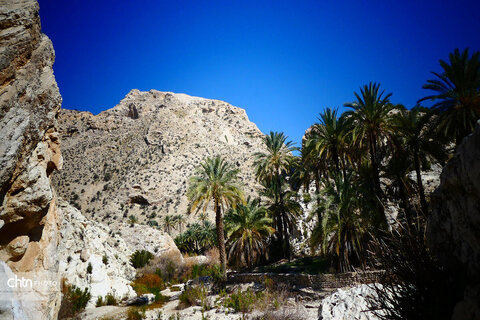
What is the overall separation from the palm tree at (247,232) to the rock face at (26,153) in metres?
21.5

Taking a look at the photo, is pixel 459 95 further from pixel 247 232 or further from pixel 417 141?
pixel 247 232

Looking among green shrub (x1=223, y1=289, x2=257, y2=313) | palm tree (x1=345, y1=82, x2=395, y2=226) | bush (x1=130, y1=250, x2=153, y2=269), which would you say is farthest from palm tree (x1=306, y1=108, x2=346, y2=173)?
bush (x1=130, y1=250, x2=153, y2=269)

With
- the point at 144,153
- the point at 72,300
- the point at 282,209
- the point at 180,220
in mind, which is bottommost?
the point at 72,300

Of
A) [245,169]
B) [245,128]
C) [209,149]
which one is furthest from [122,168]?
[245,128]

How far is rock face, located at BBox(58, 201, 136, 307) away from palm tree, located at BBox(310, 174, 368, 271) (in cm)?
1644

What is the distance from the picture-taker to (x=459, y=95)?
52.5 feet

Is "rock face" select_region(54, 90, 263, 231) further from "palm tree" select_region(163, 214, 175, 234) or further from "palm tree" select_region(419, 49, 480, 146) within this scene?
"palm tree" select_region(419, 49, 480, 146)

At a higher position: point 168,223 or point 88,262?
point 168,223

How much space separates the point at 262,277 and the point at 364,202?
9677 mm

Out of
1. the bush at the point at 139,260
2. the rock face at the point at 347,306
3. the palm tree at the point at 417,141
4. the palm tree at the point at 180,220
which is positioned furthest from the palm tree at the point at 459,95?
the palm tree at the point at 180,220

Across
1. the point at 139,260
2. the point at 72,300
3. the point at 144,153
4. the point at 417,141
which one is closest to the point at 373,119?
the point at 417,141

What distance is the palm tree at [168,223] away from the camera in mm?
58816

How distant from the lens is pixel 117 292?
67.2 feet

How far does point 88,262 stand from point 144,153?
6227 cm
